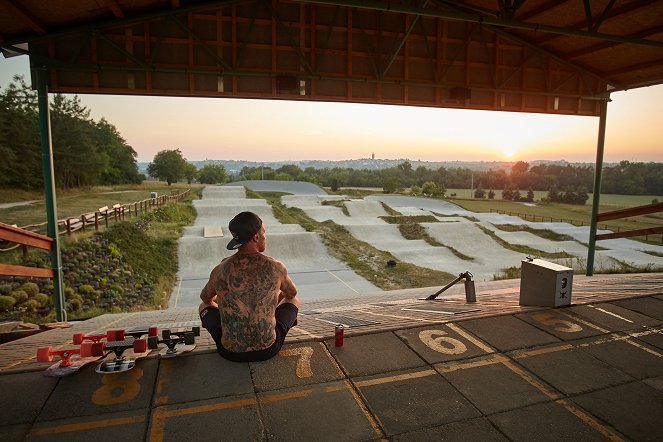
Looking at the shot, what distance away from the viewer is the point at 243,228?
12.2 ft

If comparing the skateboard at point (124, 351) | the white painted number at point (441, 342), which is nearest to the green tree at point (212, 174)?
the skateboard at point (124, 351)

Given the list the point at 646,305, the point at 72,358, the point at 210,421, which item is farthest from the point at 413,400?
the point at 646,305

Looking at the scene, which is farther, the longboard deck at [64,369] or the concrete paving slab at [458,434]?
the longboard deck at [64,369]

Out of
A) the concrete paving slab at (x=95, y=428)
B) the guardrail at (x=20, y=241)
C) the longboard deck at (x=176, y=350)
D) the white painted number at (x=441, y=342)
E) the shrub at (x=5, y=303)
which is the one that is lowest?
the shrub at (x=5, y=303)

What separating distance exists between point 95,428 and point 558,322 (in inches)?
212

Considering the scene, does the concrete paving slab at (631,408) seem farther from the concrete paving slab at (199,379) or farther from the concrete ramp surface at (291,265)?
the concrete ramp surface at (291,265)

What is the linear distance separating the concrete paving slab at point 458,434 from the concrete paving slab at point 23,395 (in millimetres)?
3007

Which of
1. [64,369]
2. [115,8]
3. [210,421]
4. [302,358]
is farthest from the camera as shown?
[115,8]

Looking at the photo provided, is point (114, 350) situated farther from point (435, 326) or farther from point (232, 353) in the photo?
point (435, 326)

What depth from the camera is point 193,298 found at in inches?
609

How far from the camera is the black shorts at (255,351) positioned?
4.04m

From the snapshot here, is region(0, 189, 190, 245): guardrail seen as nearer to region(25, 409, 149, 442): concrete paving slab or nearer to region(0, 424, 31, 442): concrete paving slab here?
region(0, 424, 31, 442): concrete paving slab

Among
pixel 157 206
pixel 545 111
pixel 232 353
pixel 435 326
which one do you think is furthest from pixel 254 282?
pixel 157 206

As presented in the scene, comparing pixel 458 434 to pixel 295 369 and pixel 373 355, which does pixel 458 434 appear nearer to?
pixel 373 355
